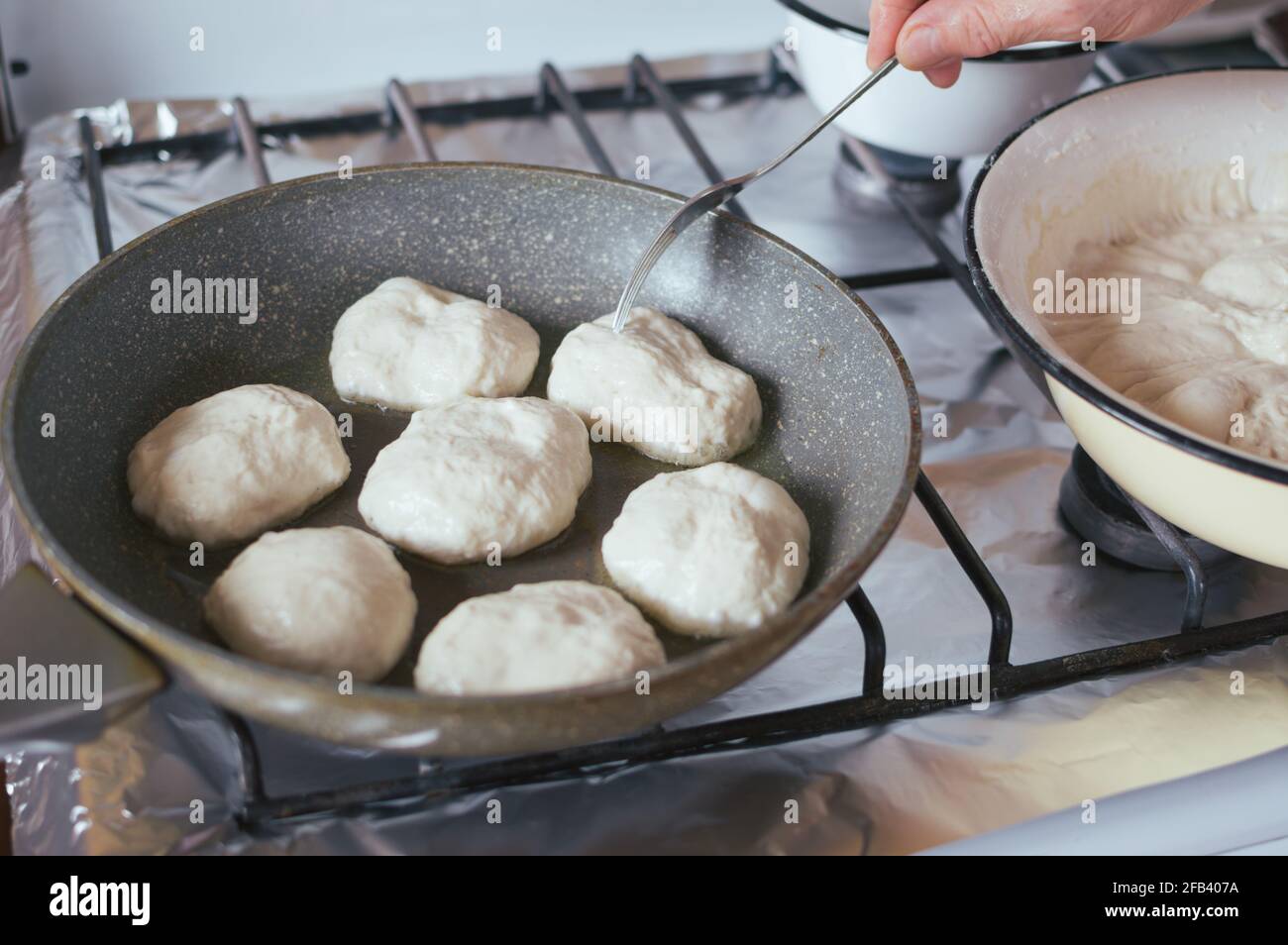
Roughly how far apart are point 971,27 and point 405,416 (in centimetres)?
60

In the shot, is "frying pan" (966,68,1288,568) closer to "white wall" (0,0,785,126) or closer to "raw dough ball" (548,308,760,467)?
"raw dough ball" (548,308,760,467)

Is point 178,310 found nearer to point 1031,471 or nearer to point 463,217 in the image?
point 463,217

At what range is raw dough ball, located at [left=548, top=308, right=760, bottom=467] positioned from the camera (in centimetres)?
97

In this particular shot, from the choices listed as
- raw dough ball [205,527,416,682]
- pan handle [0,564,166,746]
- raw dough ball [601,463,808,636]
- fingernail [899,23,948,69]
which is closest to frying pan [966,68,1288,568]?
fingernail [899,23,948,69]

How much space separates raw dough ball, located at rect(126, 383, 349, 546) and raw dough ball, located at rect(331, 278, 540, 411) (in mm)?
73

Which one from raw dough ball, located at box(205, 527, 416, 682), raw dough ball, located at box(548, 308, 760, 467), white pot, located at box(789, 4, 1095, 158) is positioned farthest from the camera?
white pot, located at box(789, 4, 1095, 158)

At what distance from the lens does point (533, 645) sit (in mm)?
752

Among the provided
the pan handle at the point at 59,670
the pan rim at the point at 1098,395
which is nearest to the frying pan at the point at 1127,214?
the pan rim at the point at 1098,395

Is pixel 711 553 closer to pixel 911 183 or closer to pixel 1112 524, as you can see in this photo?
pixel 1112 524

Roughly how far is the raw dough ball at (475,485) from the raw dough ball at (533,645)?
0.09 m

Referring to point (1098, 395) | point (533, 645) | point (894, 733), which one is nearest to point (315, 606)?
point (533, 645)

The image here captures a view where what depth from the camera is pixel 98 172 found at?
122 cm
